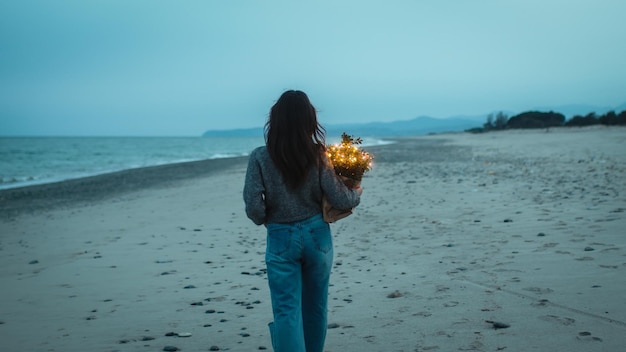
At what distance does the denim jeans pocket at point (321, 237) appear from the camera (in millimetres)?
3293

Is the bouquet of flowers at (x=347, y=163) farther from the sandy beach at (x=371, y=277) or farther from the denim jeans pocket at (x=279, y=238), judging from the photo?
the sandy beach at (x=371, y=277)

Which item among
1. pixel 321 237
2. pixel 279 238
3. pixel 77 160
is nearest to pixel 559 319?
pixel 321 237

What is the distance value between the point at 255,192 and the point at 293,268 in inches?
22.1

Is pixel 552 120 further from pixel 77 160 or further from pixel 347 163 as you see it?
pixel 347 163

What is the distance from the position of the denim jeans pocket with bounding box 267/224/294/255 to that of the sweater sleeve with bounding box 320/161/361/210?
0.34 m

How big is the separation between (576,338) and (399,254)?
11.4 feet

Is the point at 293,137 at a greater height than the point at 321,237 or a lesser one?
greater

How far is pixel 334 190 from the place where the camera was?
326 centimetres

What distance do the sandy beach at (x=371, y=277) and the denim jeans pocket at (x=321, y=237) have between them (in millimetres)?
1353

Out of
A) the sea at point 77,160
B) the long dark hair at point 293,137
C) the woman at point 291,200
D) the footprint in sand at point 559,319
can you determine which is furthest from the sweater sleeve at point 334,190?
the sea at point 77,160

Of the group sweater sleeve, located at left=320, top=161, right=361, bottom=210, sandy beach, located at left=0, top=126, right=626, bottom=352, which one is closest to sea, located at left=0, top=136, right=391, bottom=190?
sandy beach, located at left=0, top=126, right=626, bottom=352

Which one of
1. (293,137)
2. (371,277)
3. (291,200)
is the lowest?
(371,277)

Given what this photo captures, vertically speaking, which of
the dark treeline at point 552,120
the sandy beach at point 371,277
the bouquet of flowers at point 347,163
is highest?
the dark treeline at point 552,120

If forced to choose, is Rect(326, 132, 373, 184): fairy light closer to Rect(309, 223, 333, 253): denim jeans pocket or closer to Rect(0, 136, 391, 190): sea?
Rect(309, 223, 333, 253): denim jeans pocket
